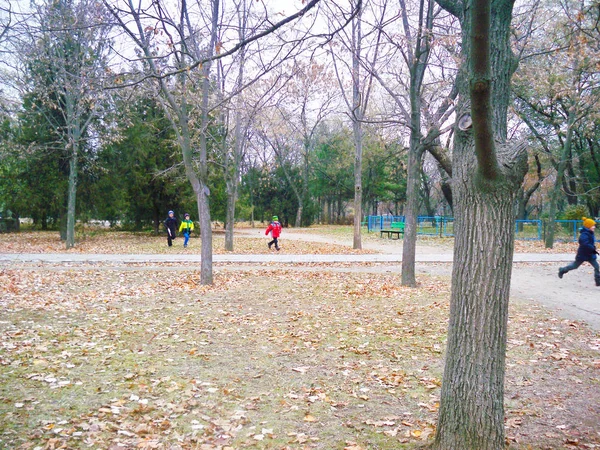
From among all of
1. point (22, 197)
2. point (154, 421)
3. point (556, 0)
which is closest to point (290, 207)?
point (22, 197)

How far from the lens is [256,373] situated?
5.20m

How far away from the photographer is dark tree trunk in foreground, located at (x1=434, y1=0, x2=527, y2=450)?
10.00 feet

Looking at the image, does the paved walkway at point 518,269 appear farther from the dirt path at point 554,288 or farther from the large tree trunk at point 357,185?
the large tree trunk at point 357,185

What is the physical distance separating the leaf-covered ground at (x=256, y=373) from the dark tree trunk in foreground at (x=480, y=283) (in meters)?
0.69

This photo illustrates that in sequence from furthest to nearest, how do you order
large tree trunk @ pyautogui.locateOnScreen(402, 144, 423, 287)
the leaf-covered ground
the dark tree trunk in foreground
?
large tree trunk @ pyautogui.locateOnScreen(402, 144, 423, 287) → the leaf-covered ground → the dark tree trunk in foreground

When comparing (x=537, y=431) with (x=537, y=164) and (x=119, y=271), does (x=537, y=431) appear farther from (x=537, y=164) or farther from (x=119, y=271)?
(x=537, y=164)

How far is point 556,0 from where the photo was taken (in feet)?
50.8

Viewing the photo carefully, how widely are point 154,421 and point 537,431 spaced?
327cm

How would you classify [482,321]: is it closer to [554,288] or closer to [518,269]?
[554,288]

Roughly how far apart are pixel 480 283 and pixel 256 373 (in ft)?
9.86

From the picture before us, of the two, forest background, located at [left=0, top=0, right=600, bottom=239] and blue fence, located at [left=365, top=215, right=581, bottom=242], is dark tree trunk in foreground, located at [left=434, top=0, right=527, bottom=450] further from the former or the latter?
blue fence, located at [left=365, top=215, right=581, bottom=242]

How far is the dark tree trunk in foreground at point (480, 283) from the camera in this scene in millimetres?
3047

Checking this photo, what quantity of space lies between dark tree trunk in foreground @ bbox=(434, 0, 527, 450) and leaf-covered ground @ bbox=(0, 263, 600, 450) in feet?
2.27

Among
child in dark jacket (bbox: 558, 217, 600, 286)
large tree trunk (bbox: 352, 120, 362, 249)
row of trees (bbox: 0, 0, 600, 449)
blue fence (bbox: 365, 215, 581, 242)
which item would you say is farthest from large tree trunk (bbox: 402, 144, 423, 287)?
blue fence (bbox: 365, 215, 581, 242)
